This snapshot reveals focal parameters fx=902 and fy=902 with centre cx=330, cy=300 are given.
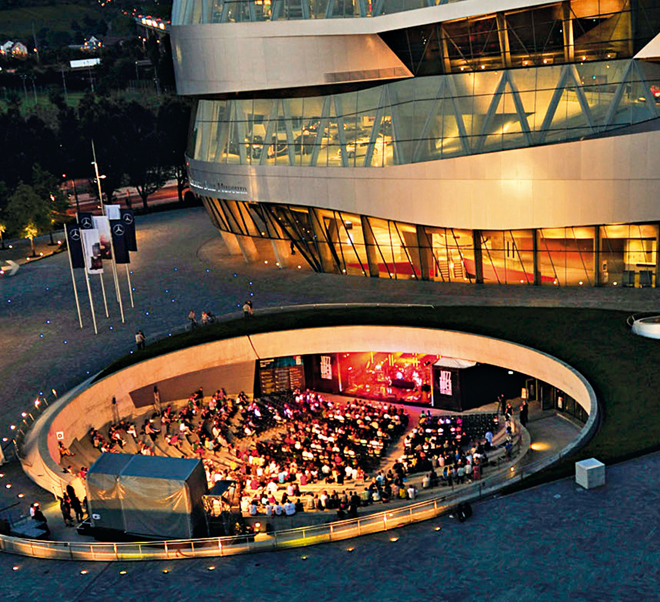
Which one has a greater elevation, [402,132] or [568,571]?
[402,132]

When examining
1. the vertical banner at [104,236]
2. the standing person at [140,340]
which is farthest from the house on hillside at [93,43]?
the standing person at [140,340]

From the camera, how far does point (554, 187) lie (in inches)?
1645

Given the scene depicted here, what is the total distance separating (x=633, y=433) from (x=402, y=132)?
2374 centimetres

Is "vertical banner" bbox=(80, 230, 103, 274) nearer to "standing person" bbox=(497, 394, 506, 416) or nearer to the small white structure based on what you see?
"standing person" bbox=(497, 394, 506, 416)

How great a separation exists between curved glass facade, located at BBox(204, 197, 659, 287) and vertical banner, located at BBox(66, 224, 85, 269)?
12.3 m

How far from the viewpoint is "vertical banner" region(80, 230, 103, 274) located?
4306cm

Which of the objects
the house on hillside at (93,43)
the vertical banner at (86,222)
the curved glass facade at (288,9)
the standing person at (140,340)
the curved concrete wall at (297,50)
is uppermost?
the house on hillside at (93,43)

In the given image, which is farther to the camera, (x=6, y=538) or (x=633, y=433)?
(x=633, y=433)

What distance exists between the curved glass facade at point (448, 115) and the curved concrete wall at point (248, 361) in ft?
33.4

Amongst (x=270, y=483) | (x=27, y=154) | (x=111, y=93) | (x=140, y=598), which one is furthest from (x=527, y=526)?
(x=111, y=93)

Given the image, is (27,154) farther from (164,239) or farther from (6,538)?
(6,538)

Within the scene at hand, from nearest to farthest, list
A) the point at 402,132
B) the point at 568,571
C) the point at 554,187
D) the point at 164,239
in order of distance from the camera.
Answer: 1. the point at 568,571
2. the point at 554,187
3. the point at 402,132
4. the point at 164,239

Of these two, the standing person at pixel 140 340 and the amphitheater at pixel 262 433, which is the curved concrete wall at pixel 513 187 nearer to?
the amphitheater at pixel 262 433

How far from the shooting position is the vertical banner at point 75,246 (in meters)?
43.0
